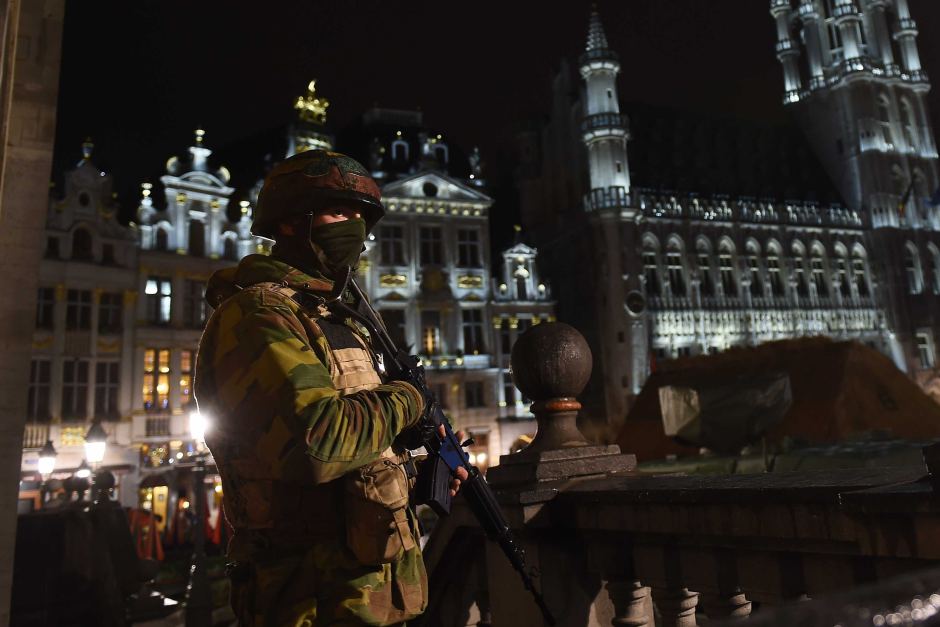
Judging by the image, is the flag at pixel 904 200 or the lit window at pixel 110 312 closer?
the lit window at pixel 110 312

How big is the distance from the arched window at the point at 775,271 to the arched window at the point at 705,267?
399 cm

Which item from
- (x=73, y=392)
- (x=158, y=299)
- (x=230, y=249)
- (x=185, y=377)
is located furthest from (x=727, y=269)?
(x=73, y=392)

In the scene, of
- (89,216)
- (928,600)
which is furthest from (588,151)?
(928,600)

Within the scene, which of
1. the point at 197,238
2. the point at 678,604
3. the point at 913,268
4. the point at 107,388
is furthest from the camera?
the point at 913,268

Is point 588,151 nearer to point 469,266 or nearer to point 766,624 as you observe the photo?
point 469,266

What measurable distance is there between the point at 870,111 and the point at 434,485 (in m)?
48.1

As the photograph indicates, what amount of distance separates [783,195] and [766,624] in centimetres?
4512

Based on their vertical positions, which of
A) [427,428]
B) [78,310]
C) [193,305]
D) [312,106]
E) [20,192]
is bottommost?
[427,428]

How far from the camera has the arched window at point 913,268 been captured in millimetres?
39562

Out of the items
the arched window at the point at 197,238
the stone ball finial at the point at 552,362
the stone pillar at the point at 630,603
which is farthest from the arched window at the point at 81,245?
the stone pillar at the point at 630,603

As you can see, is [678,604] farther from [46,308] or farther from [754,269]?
[754,269]

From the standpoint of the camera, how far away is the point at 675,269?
34688 millimetres

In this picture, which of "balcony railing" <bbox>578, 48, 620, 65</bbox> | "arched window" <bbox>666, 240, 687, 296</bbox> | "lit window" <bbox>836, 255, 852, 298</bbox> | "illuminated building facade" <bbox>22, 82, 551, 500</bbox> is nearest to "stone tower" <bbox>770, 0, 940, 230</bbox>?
"lit window" <bbox>836, 255, 852, 298</bbox>

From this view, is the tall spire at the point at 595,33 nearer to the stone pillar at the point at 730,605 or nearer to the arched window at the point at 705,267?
the arched window at the point at 705,267
